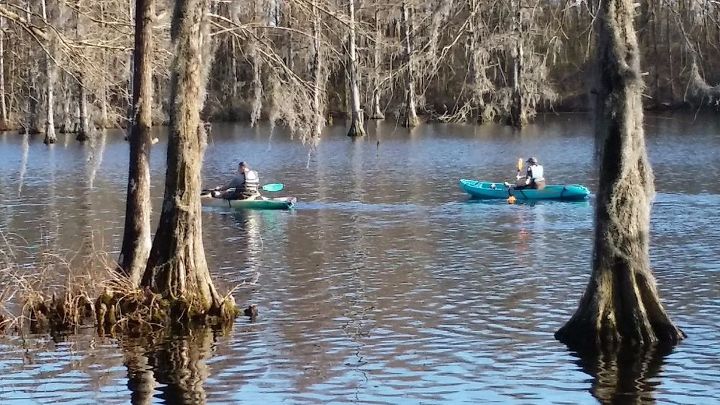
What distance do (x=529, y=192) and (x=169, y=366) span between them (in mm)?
18408

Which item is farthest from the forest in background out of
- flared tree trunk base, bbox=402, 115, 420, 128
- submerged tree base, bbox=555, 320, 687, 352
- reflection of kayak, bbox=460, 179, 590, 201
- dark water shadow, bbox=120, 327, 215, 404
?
flared tree trunk base, bbox=402, 115, 420, 128

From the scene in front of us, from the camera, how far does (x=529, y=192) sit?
97.7ft

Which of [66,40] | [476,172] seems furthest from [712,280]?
[476,172]

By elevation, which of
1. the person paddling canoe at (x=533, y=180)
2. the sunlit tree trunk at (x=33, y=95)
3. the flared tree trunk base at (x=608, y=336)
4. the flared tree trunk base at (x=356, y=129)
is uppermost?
the sunlit tree trunk at (x=33, y=95)

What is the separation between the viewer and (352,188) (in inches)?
1326

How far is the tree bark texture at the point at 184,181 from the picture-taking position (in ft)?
46.4

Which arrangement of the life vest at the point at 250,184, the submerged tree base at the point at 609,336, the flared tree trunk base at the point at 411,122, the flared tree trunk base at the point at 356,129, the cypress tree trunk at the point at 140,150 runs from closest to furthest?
the submerged tree base at the point at 609,336 < the cypress tree trunk at the point at 140,150 < the life vest at the point at 250,184 < the flared tree trunk base at the point at 356,129 < the flared tree trunk base at the point at 411,122

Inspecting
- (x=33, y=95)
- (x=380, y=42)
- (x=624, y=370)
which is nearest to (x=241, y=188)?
(x=380, y=42)

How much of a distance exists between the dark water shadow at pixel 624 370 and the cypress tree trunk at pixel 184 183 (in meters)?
4.87

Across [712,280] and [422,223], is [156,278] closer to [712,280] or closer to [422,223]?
[712,280]

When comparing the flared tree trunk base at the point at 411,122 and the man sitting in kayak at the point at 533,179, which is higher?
the flared tree trunk base at the point at 411,122

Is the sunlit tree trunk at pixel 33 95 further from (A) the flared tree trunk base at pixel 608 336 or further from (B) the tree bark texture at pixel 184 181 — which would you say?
(A) the flared tree trunk base at pixel 608 336

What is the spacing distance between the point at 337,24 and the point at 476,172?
23094mm

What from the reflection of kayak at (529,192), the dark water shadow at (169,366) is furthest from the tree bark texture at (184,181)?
the reflection of kayak at (529,192)
